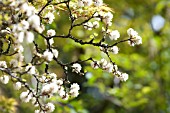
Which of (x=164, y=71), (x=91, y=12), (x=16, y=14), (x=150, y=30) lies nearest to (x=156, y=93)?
(x=164, y=71)

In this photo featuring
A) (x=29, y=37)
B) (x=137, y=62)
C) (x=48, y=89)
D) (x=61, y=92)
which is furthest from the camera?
(x=137, y=62)

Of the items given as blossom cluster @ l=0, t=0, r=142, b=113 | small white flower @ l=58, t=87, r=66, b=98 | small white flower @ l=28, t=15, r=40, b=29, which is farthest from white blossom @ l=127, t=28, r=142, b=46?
small white flower @ l=28, t=15, r=40, b=29

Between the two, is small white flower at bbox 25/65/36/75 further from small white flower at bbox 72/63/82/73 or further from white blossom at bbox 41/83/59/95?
small white flower at bbox 72/63/82/73

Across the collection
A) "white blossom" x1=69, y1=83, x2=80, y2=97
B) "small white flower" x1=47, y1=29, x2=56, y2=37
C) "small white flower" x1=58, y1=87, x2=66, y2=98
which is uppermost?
"small white flower" x1=47, y1=29, x2=56, y2=37

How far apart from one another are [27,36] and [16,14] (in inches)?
5.6

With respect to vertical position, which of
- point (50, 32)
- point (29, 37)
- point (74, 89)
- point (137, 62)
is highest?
point (137, 62)

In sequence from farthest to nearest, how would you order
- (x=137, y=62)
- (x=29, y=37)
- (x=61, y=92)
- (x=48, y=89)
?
1. (x=137, y=62)
2. (x=61, y=92)
3. (x=48, y=89)
4. (x=29, y=37)

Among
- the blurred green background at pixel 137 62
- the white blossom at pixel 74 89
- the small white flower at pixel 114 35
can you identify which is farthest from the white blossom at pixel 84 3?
the blurred green background at pixel 137 62

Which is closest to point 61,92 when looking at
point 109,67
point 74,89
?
point 74,89

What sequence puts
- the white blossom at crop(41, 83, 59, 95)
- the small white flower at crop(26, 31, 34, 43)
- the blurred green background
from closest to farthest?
the small white flower at crop(26, 31, 34, 43) → the white blossom at crop(41, 83, 59, 95) → the blurred green background

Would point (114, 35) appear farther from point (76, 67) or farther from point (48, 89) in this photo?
point (48, 89)

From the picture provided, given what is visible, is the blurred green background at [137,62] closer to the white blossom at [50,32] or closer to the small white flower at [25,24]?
the white blossom at [50,32]

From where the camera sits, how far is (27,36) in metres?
0.96

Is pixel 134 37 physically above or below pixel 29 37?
above
